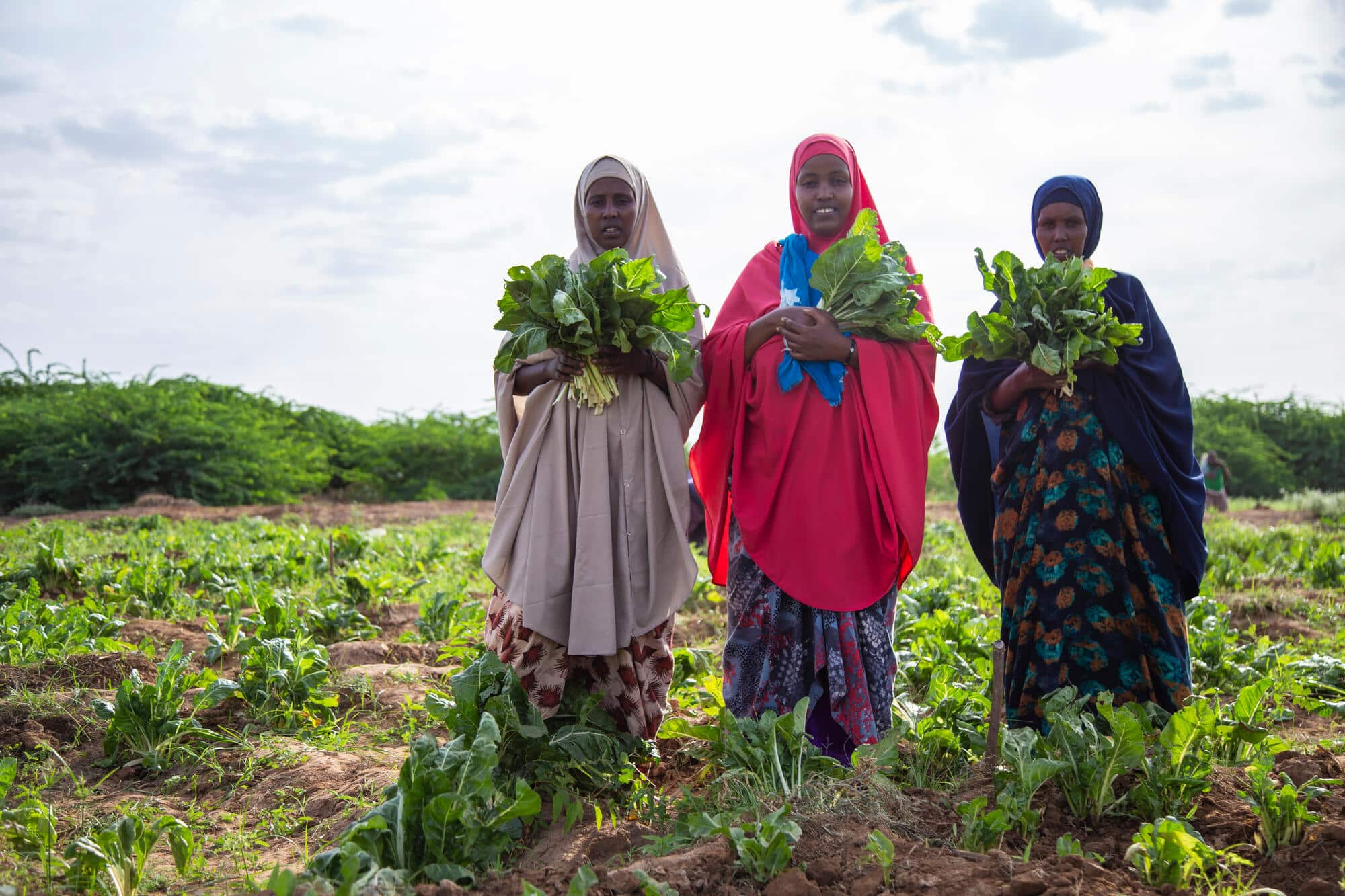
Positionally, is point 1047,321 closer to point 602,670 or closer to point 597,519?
point 597,519

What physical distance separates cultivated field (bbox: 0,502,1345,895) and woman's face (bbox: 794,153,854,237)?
191cm

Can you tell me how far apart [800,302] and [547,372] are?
1027 millimetres

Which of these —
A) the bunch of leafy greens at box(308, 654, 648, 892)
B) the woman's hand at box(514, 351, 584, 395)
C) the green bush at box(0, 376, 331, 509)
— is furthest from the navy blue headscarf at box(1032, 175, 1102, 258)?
the green bush at box(0, 376, 331, 509)

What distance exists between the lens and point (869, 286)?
12.6ft

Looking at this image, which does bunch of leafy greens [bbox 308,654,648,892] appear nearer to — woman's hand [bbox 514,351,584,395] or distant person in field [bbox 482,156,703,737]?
distant person in field [bbox 482,156,703,737]

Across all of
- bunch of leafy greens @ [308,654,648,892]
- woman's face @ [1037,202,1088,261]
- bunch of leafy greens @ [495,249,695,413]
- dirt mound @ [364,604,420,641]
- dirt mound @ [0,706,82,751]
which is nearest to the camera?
bunch of leafy greens @ [308,654,648,892]

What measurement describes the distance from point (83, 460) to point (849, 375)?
506 inches

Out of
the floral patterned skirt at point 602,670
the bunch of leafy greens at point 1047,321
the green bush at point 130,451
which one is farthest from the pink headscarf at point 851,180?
the green bush at point 130,451

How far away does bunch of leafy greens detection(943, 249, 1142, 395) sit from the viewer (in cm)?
373

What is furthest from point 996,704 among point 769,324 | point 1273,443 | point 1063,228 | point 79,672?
point 1273,443

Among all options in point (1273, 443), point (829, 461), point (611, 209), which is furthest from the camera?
point (1273, 443)

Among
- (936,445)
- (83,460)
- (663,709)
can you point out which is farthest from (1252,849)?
(936,445)

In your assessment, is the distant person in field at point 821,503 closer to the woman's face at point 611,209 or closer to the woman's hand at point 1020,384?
the woman's hand at point 1020,384

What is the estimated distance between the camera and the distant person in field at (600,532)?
3.85 m
